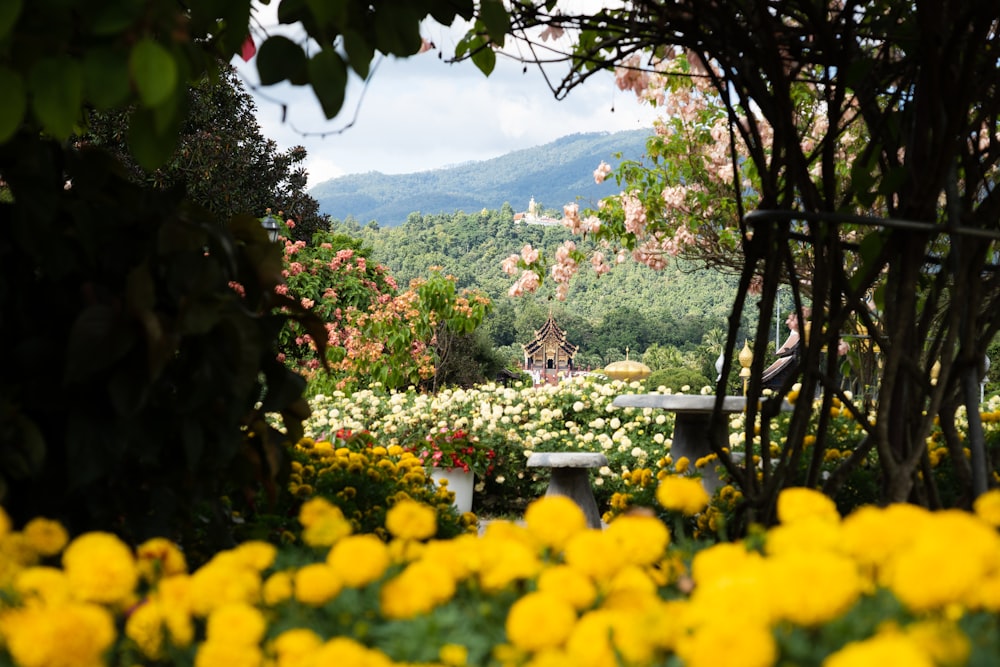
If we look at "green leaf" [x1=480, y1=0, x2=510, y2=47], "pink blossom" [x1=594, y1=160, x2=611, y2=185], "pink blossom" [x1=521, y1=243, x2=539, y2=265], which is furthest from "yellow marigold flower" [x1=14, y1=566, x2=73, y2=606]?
"pink blossom" [x1=594, y1=160, x2=611, y2=185]

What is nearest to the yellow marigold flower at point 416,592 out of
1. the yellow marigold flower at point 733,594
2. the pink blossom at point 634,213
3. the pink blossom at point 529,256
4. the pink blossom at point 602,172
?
the yellow marigold flower at point 733,594

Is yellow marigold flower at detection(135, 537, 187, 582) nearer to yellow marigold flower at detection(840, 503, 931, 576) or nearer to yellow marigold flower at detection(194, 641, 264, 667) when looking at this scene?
yellow marigold flower at detection(194, 641, 264, 667)

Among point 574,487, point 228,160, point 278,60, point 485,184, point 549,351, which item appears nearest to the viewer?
point 278,60

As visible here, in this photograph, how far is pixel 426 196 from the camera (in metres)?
123

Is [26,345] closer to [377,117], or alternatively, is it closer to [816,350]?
[816,350]

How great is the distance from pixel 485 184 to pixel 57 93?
139 metres

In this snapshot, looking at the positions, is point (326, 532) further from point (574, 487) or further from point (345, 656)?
point (574, 487)

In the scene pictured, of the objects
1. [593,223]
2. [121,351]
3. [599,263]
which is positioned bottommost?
[599,263]

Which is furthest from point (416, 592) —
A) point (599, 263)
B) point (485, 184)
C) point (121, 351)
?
point (485, 184)

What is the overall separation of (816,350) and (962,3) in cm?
62

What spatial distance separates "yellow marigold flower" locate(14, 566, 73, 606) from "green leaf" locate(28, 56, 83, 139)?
0.46 m

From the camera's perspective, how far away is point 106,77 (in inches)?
41.5

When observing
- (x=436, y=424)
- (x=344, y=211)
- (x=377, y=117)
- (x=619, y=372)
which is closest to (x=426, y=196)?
(x=344, y=211)

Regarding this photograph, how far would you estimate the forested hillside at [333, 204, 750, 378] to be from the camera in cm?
4681
